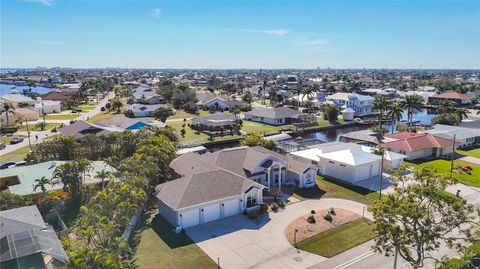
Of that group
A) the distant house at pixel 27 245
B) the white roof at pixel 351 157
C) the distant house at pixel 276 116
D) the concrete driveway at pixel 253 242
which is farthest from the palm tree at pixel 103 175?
the distant house at pixel 276 116

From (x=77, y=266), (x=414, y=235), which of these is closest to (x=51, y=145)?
(x=77, y=266)

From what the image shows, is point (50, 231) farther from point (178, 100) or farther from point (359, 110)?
point (359, 110)

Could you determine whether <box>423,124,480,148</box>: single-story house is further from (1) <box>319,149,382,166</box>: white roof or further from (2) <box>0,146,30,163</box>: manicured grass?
(2) <box>0,146,30,163</box>: manicured grass

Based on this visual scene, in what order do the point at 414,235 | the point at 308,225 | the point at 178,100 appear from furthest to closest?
the point at 178,100 < the point at 308,225 < the point at 414,235

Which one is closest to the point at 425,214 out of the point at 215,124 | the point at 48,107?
the point at 215,124

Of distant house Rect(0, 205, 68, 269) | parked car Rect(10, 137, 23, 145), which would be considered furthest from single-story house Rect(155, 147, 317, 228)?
parked car Rect(10, 137, 23, 145)

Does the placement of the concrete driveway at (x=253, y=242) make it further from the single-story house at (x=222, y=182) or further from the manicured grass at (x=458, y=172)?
the manicured grass at (x=458, y=172)
